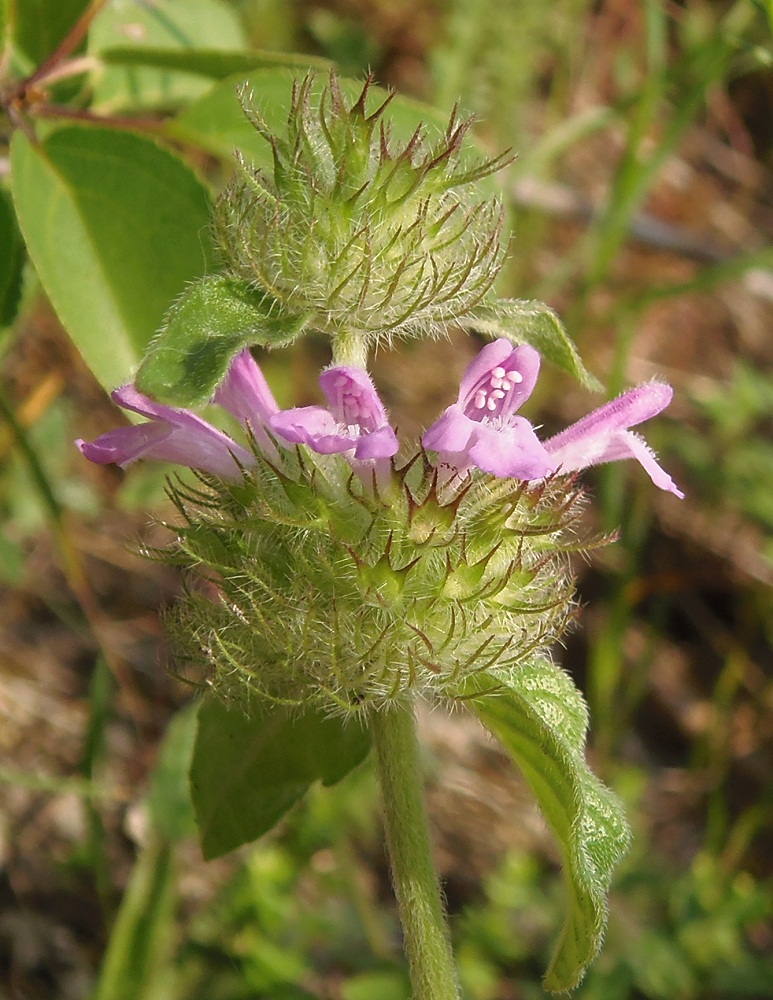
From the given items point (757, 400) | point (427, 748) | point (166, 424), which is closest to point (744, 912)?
point (427, 748)

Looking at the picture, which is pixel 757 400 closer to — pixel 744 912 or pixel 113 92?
pixel 744 912

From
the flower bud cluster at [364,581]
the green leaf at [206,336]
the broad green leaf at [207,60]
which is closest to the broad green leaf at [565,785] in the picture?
the flower bud cluster at [364,581]

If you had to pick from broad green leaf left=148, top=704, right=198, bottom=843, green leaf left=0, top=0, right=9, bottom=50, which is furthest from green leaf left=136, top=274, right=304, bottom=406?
broad green leaf left=148, top=704, right=198, bottom=843

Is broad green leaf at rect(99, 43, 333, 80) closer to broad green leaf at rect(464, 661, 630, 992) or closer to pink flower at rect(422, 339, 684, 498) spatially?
pink flower at rect(422, 339, 684, 498)

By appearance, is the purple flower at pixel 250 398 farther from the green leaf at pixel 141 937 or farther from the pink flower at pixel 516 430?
the green leaf at pixel 141 937

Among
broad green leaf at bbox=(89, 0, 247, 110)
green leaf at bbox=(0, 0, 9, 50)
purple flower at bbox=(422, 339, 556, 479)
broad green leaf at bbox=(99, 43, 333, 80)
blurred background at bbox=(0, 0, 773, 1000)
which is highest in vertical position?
green leaf at bbox=(0, 0, 9, 50)

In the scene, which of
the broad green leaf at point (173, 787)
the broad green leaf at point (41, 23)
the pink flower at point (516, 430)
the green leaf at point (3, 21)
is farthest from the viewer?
the broad green leaf at point (173, 787)
